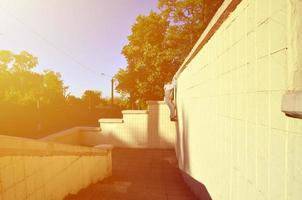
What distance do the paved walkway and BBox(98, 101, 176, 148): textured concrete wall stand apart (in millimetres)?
597

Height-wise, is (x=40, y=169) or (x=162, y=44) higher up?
(x=162, y=44)

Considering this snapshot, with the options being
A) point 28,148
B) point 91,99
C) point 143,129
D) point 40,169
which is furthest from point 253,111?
point 91,99

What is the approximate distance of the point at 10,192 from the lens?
2691 mm

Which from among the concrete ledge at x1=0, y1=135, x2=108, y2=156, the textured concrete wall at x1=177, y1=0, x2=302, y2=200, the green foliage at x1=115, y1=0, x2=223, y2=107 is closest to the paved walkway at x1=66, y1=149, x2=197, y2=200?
the concrete ledge at x1=0, y1=135, x2=108, y2=156

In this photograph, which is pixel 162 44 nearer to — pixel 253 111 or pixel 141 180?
pixel 141 180

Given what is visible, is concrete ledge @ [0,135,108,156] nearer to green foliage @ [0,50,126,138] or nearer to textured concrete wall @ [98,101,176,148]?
textured concrete wall @ [98,101,176,148]

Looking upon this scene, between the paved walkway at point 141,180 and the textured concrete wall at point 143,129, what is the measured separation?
0.60 m

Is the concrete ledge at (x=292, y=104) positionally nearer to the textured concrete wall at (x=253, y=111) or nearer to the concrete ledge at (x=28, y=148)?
the textured concrete wall at (x=253, y=111)

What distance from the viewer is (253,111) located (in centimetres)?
214

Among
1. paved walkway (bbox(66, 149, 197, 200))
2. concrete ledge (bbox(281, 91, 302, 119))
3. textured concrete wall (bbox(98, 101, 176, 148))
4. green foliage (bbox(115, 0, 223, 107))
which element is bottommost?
paved walkway (bbox(66, 149, 197, 200))

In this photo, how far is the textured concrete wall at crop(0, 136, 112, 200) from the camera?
2678mm

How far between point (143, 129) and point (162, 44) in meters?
6.95

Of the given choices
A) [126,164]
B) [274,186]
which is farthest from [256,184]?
[126,164]

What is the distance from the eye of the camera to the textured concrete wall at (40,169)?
2.68 m
